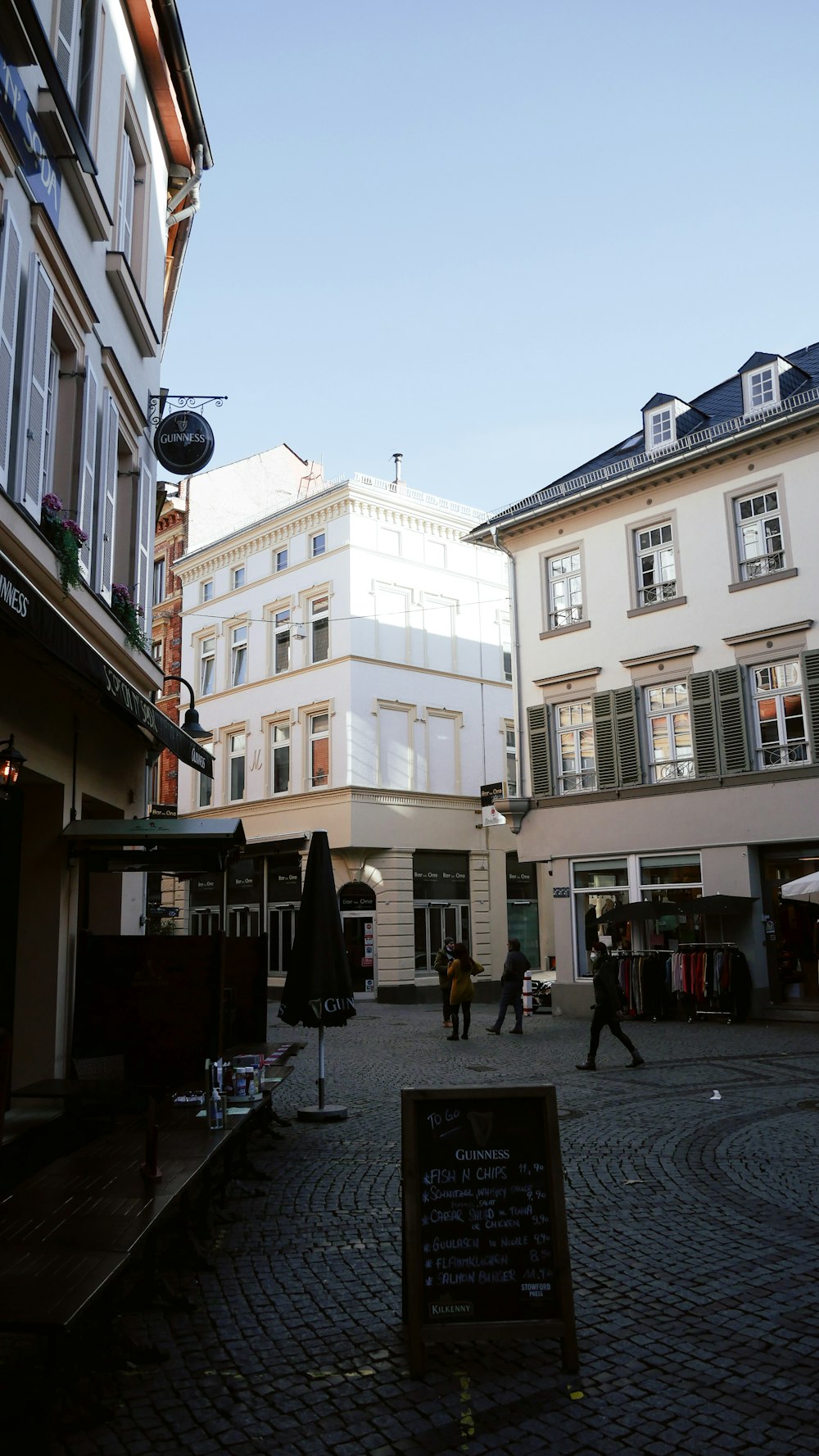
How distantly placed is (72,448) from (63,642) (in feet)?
14.0

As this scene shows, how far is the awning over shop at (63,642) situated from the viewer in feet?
19.1

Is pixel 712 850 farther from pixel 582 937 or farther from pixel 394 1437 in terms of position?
pixel 394 1437

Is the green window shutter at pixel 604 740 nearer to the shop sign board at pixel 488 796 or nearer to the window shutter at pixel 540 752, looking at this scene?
the window shutter at pixel 540 752

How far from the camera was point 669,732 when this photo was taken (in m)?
22.0

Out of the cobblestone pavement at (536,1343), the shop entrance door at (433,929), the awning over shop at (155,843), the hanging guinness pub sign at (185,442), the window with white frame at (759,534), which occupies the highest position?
A: the window with white frame at (759,534)

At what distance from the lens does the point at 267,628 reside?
3503 cm

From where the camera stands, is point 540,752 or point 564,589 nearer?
point 540,752

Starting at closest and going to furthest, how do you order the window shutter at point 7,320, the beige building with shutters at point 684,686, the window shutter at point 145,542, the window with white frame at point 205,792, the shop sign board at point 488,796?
the window shutter at point 7,320 → the window shutter at point 145,542 → the beige building with shutters at point 684,686 → the shop sign board at point 488,796 → the window with white frame at point 205,792

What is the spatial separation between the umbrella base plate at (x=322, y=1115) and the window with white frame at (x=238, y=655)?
26.1 meters

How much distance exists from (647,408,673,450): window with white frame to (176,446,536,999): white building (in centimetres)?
1094

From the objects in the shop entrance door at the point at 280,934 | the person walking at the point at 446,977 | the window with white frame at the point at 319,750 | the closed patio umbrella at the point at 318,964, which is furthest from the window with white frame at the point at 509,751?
the closed patio umbrella at the point at 318,964

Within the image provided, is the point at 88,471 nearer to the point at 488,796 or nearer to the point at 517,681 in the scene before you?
the point at 517,681

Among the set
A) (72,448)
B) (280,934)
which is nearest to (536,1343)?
(72,448)

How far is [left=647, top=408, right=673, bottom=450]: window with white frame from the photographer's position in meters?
23.5
